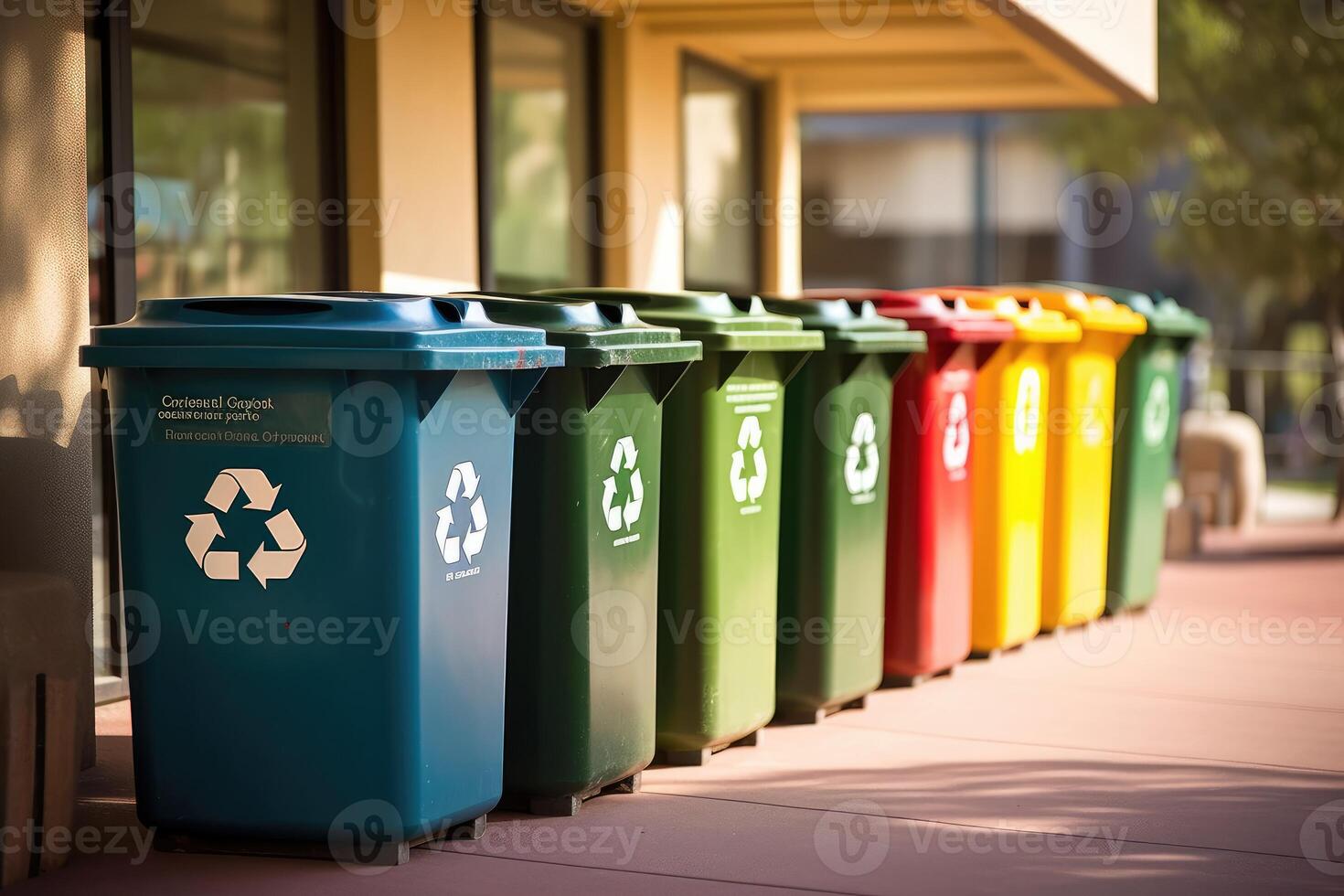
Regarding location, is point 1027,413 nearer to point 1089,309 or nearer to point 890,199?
point 1089,309

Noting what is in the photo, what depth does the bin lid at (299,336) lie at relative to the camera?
384 cm

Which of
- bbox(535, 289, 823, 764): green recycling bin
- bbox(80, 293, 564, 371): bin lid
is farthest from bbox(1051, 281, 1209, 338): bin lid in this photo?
bbox(80, 293, 564, 371): bin lid

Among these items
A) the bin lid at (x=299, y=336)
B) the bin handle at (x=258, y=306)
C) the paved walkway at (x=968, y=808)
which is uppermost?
the bin handle at (x=258, y=306)

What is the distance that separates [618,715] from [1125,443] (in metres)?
4.19

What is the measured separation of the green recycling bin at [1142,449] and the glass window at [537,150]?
2.85 meters

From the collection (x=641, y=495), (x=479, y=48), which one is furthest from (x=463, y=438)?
(x=479, y=48)

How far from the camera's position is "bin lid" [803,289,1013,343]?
6305mm

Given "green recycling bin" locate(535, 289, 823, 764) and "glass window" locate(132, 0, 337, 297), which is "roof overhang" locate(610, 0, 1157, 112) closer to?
"glass window" locate(132, 0, 337, 297)

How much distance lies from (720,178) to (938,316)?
4720mm

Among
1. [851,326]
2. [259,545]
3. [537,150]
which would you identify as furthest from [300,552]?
[537,150]

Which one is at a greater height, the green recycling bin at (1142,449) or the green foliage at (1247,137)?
the green foliage at (1247,137)

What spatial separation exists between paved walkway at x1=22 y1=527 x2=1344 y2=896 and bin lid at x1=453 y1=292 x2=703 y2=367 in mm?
1269

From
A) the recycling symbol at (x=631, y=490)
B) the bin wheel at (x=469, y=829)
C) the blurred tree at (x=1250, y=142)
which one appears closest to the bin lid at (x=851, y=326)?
the recycling symbol at (x=631, y=490)

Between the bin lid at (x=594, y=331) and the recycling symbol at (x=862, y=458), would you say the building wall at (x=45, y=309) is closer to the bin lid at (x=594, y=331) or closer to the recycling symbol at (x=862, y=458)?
the bin lid at (x=594, y=331)
